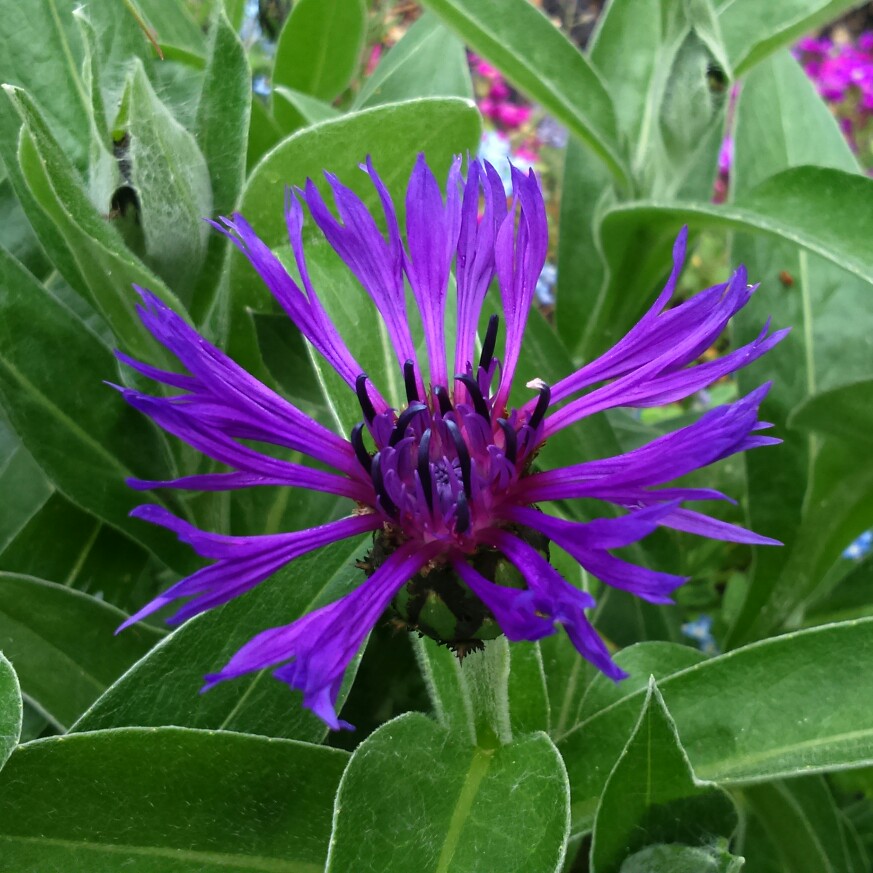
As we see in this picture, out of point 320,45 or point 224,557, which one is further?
point 320,45

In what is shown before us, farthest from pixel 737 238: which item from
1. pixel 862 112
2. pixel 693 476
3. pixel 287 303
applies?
pixel 862 112

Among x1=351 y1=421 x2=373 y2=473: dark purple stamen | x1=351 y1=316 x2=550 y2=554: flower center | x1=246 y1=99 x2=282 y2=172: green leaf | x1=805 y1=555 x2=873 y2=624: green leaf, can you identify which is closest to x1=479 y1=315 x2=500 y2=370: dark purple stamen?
x1=351 y1=316 x2=550 y2=554: flower center

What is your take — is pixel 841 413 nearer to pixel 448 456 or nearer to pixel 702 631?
pixel 448 456

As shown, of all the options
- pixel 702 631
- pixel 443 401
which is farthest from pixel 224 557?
pixel 702 631

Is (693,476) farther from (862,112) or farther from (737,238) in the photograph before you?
(862,112)

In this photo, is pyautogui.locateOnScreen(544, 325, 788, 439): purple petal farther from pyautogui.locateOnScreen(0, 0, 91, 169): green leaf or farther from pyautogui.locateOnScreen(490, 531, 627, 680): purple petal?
pyautogui.locateOnScreen(0, 0, 91, 169): green leaf

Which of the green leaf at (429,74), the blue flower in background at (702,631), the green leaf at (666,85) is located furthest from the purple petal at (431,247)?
the blue flower in background at (702,631)
